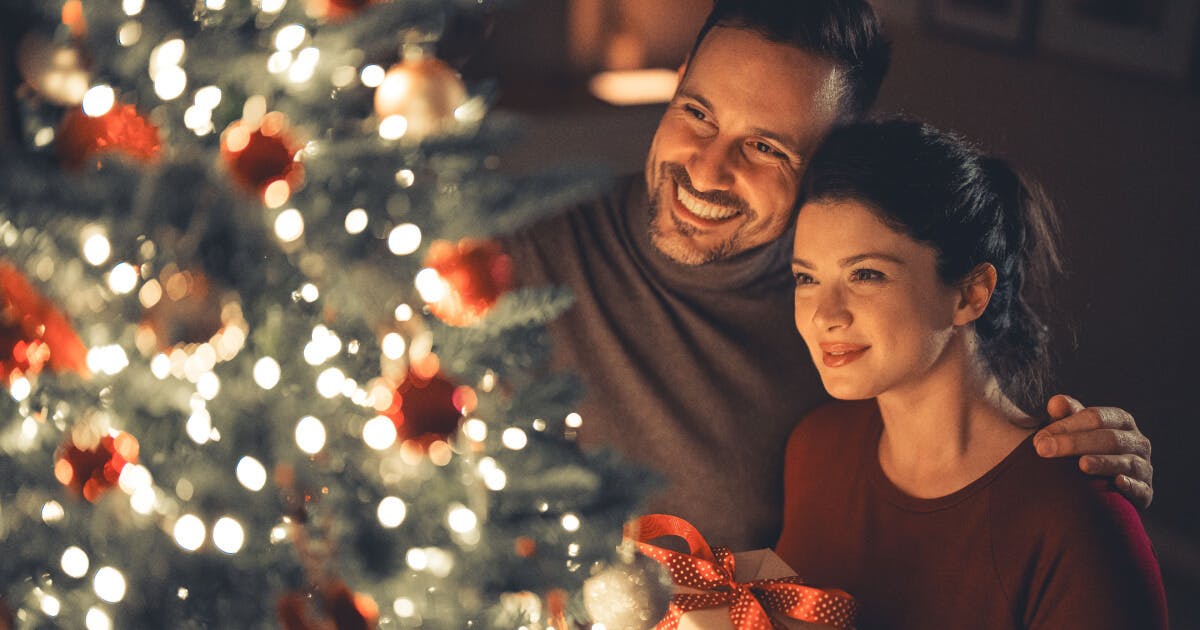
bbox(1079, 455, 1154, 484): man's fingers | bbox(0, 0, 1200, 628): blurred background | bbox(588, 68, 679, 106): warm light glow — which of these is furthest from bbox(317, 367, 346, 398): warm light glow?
bbox(588, 68, 679, 106): warm light glow

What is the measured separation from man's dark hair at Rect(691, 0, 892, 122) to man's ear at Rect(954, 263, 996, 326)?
381mm

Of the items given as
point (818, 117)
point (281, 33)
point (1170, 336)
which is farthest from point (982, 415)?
point (1170, 336)

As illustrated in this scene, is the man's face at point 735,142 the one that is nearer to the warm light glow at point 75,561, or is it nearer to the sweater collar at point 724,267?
the sweater collar at point 724,267

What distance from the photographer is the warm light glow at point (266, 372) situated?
2.97ft

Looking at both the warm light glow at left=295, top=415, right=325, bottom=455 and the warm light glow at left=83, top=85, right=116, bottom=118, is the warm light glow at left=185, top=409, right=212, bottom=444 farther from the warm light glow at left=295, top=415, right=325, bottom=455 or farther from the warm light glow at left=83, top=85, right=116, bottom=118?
the warm light glow at left=83, top=85, right=116, bottom=118

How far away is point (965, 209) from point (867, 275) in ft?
0.47

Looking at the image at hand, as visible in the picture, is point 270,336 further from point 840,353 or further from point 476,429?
point 840,353

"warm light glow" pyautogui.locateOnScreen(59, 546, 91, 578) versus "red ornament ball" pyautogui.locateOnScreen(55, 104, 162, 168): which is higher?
"red ornament ball" pyautogui.locateOnScreen(55, 104, 162, 168)

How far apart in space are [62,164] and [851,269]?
33.3 inches

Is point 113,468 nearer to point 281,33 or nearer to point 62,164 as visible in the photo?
point 62,164

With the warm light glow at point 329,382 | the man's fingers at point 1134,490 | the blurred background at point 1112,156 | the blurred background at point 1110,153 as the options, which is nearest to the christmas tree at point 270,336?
the warm light glow at point 329,382

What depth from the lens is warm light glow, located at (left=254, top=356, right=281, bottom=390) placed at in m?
0.91

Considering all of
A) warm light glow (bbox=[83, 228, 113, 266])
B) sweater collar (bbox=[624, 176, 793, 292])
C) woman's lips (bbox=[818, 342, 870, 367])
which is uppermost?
warm light glow (bbox=[83, 228, 113, 266])

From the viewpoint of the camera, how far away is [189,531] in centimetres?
91
